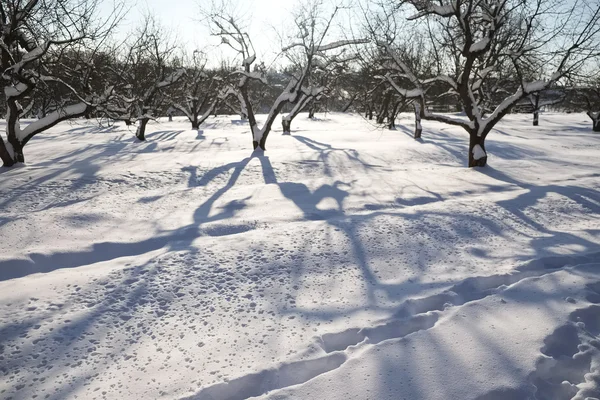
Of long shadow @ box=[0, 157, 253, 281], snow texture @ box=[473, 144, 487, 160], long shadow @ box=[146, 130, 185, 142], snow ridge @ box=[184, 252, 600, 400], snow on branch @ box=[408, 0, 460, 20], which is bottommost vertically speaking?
snow ridge @ box=[184, 252, 600, 400]

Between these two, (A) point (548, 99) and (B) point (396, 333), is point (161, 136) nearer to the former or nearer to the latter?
(B) point (396, 333)

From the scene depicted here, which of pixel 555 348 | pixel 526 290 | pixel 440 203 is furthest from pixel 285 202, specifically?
pixel 555 348

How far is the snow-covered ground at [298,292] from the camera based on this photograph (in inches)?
81.0

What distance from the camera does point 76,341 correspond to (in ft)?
7.70

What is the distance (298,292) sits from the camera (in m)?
2.97

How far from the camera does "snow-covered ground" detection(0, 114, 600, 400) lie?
2.06 metres

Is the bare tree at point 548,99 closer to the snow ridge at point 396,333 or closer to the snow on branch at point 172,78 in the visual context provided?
the snow ridge at point 396,333

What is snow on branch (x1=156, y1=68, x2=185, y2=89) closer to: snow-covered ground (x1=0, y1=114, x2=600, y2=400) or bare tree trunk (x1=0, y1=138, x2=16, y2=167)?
bare tree trunk (x1=0, y1=138, x2=16, y2=167)

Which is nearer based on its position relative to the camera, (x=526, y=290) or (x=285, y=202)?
(x=526, y=290)

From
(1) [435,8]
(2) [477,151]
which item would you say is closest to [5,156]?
(1) [435,8]

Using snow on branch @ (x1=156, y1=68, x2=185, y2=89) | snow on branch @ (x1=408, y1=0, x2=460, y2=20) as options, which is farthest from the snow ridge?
snow on branch @ (x1=156, y1=68, x2=185, y2=89)

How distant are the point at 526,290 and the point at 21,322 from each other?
380cm

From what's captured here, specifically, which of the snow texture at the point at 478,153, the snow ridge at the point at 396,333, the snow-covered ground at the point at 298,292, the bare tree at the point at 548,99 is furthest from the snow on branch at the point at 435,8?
the snow ridge at the point at 396,333

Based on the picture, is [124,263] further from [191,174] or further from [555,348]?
[191,174]
